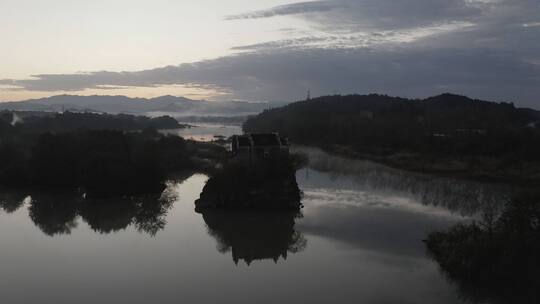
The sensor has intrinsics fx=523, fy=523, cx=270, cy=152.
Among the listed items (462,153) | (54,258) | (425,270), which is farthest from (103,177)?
(462,153)

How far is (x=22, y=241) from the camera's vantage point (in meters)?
18.8

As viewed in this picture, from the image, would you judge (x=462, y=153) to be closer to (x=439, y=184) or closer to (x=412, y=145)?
(x=412, y=145)

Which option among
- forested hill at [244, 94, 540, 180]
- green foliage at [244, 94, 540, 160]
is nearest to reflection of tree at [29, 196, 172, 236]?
forested hill at [244, 94, 540, 180]

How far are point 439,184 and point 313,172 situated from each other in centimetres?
921

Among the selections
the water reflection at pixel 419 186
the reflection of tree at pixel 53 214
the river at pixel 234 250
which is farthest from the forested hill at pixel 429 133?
the reflection of tree at pixel 53 214

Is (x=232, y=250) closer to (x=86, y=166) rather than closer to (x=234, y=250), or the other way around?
(x=234, y=250)

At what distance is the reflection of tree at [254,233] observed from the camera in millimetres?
17095

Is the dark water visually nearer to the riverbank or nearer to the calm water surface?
the riverbank

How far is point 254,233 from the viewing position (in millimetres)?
19562

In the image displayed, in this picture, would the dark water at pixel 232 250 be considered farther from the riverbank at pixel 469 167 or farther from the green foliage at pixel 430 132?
the green foliage at pixel 430 132

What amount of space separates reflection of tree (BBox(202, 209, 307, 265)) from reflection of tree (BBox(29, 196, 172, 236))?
7.98 ft

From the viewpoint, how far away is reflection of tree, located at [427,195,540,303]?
13156mm

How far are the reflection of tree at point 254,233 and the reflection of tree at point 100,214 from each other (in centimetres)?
243

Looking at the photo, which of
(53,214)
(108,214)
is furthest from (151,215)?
(53,214)
